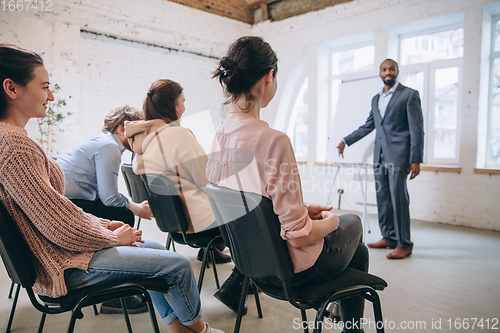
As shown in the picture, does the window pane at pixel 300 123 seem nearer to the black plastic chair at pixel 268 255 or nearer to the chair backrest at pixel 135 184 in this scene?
the chair backrest at pixel 135 184

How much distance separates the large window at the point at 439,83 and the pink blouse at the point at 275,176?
445 cm

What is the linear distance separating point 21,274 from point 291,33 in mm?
5965

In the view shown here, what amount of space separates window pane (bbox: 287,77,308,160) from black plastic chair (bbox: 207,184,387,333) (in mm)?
5440

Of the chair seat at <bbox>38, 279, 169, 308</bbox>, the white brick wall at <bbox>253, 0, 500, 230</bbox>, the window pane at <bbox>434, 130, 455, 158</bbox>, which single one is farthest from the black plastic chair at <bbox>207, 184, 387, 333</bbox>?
the window pane at <bbox>434, 130, 455, 158</bbox>

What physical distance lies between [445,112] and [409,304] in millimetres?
3630

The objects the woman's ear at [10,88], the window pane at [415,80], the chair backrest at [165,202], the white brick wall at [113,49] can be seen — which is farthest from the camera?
the window pane at [415,80]

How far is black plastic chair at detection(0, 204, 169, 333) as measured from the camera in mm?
963


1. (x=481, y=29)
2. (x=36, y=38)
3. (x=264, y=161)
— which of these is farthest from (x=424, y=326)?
(x=36, y=38)

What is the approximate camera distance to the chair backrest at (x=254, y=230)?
1012 mm

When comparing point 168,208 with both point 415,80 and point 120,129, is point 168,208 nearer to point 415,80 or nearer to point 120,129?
point 120,129

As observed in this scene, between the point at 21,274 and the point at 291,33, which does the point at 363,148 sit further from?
the point at 21,274

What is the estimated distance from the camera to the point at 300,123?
6.65 metres

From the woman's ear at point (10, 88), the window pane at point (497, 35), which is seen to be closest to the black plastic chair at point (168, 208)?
the woman's ear at point (10, 88)

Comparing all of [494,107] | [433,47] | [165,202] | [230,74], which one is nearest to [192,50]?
[433,47]
